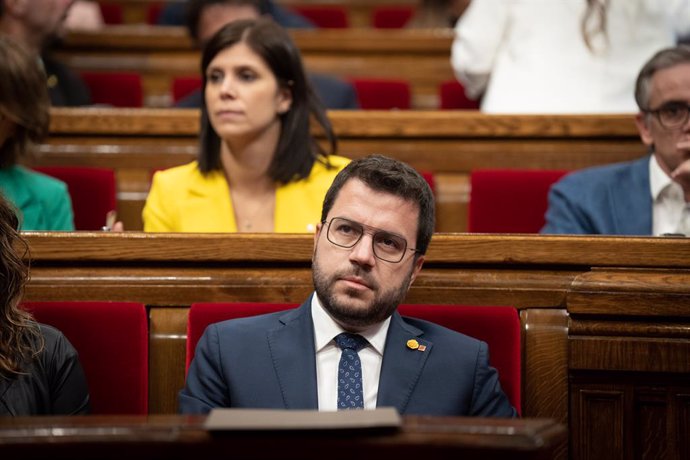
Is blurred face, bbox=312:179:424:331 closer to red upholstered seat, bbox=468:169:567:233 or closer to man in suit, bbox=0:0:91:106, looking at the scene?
red upholstered seat, bbox=468:169:567:233

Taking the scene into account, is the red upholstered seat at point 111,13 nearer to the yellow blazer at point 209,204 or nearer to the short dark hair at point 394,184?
the yellow blazer at point 209,204

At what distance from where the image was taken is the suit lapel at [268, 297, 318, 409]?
2.64ft

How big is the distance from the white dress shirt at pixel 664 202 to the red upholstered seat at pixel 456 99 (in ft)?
2.34

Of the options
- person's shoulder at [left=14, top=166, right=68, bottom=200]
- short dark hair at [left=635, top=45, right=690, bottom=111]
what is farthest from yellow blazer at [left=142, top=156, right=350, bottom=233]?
short dark hair at [left=635, top=45, right=690, bottom=111]

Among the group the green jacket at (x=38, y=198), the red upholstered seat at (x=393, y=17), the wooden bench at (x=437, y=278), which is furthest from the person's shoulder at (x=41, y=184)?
the red upholstered seat at (x=393, y=17)

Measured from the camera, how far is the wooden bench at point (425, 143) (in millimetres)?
1411

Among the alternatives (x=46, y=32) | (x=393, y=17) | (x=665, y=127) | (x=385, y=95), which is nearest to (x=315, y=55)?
(x=385, y=95)

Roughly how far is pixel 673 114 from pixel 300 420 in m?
0.79

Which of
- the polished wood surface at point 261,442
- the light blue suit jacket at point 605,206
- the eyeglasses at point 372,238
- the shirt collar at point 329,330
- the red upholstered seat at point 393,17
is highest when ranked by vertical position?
the red upholstered seat at point 393,17

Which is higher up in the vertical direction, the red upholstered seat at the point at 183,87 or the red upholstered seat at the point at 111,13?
the red upholstered seat at the point at 111,13

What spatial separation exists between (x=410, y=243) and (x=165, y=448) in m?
0.35

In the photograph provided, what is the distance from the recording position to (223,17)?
1764 mm

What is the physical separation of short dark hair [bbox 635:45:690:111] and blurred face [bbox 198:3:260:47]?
73cm

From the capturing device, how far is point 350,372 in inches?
32.2
